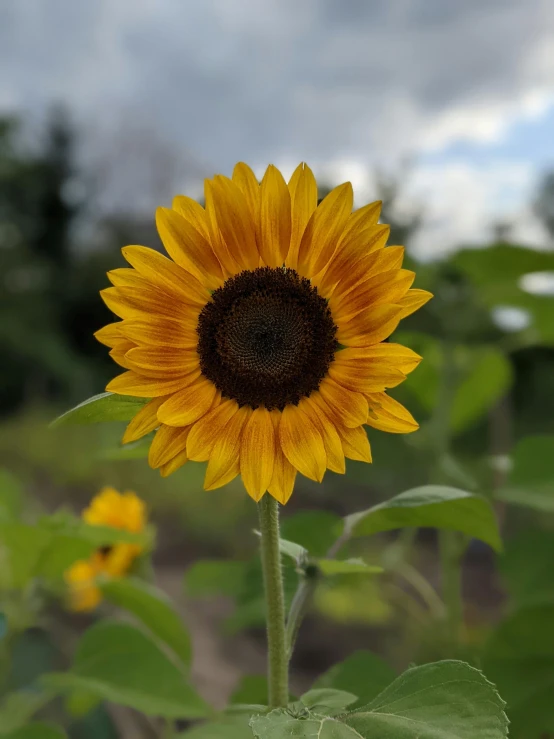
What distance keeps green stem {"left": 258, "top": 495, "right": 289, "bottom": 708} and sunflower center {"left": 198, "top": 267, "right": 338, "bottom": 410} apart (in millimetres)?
75

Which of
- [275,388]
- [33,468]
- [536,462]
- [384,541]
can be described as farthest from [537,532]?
[33,468]

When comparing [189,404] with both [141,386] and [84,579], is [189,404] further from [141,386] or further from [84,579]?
[84,579]

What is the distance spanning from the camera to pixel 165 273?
17.5 inches

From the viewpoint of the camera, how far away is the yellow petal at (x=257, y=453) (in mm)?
412

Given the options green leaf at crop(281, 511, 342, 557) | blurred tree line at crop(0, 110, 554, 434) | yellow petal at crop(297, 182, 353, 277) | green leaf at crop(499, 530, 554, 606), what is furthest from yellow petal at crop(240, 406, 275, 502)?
blurred tree line at crop(0, 110, 554, 434)

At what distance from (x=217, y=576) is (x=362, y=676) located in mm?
235

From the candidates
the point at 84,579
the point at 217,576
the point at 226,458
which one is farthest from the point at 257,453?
the point at 84,579

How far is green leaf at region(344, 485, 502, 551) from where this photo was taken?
454mm

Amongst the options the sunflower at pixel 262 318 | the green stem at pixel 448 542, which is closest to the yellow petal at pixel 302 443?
the sunflower at pixel 262 318

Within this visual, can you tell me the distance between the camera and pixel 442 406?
3.05 ft

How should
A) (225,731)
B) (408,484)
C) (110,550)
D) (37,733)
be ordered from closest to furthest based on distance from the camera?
(225,731), (37,733), (110,550), (408,484)

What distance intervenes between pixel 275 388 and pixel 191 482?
2718 mm

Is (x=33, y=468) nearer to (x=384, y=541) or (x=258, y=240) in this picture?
(x=384, y=541)

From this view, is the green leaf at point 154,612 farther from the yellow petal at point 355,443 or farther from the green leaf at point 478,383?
the green leaf at point 478,383
